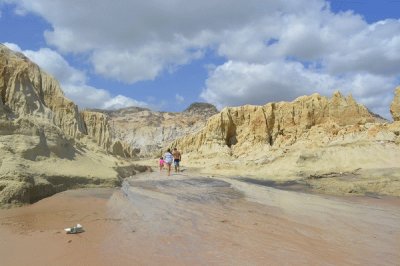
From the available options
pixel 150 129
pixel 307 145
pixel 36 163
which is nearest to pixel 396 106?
pixel 307 145

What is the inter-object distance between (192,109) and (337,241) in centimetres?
11496

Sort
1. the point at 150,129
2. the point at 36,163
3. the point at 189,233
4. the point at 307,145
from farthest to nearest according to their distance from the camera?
the point at 150,129 → the point at 307,145 → the point at 36,163 → the point at 189,233

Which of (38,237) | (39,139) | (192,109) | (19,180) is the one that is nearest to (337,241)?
(38,237)

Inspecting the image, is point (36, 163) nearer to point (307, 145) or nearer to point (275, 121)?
point (307, 145)

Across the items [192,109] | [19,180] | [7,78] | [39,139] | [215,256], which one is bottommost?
[215,256]

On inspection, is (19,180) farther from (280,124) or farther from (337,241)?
(280,124)

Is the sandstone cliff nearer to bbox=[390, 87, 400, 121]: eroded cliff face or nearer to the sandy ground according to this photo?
bbox=[390, 87, 400, 121]: eroded cliff face

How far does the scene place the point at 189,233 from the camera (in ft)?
22.3

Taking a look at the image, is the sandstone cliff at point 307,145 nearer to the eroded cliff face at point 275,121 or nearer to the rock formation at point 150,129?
the eroded cliff face at point 275,121

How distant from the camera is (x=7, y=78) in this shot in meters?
24.2

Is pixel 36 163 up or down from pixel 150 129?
down

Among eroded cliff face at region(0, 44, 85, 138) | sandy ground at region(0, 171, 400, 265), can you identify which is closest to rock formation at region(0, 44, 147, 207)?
sandy ground at region(0, 171, 400, 265)

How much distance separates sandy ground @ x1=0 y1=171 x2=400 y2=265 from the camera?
5.29 meters

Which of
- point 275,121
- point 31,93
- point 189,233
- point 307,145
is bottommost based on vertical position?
point 189,233
